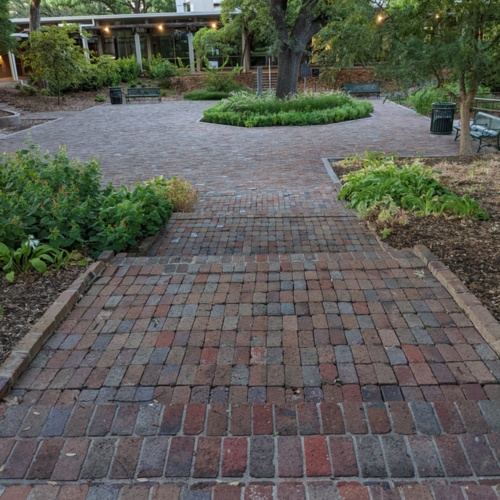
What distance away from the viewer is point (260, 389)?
2479mm

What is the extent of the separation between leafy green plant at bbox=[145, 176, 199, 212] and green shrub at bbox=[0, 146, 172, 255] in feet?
1.84

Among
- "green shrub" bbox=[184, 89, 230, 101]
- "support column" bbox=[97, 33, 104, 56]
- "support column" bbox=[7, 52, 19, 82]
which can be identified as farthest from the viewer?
"support column" bbox=[97, 33, 104, 56]

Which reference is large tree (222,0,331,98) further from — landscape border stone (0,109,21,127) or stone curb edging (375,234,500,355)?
stone curb edging (375,234,500,355)

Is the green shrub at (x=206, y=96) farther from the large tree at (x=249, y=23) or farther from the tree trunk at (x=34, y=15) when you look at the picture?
the tree trunk at (x=34, y=15)

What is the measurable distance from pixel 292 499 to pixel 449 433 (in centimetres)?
79

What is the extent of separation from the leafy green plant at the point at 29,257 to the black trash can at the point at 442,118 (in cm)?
1154

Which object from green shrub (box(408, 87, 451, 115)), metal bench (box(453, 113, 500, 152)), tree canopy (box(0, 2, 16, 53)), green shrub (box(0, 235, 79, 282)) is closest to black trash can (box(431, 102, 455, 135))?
metal bench (box(453, 113, 500, 152))

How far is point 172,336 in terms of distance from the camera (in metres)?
2.96

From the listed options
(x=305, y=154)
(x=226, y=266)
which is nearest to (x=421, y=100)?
(x=305, y=154)

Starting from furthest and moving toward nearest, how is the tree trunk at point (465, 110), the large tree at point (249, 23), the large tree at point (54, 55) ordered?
the large tree at point (54, 55), the large tree at point (249, 23), the tree trunk at point (465, 110)

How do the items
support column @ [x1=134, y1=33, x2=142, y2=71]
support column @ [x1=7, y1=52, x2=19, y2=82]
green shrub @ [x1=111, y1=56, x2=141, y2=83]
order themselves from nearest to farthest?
1. green shrub @ [x1=111, y1=56, x2=141, y2=83]
2. support column @ [x1=134, y1=33, x2=142, y2=71]
3. support column @ [x1=7, y1=52, x2=19, y2=82]

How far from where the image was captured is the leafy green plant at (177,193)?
270 inches

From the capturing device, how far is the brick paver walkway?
2.00 m

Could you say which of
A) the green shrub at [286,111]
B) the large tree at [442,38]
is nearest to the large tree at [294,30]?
the green shrub at [286,111]
